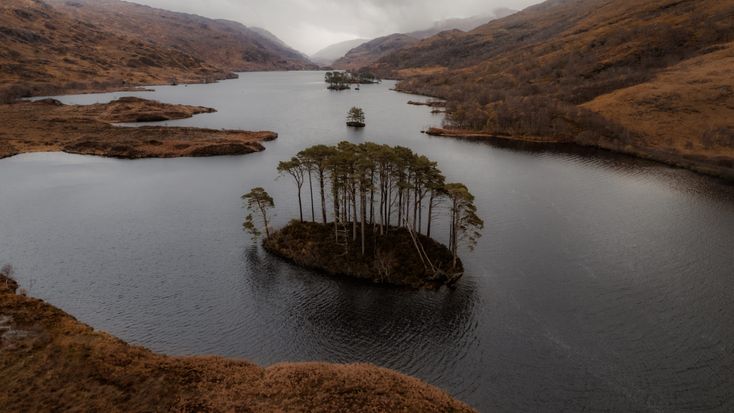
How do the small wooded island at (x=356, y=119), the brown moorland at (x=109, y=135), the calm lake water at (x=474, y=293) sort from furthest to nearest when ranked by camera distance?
1. the small wooded island at (x=356, y=119)
2. the brown moorland at (x=109, y=135)
3. the calm lake water at (x=474, y=293)

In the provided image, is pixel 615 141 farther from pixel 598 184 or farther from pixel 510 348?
pixel 510 348

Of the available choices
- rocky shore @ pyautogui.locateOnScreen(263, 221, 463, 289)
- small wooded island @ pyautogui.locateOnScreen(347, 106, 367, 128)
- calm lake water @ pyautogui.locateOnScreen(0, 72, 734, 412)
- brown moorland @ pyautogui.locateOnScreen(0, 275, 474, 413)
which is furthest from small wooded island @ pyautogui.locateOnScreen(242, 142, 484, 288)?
small wooded island @ pyautogui.locateOnScreen(347, 106, 367, 128)

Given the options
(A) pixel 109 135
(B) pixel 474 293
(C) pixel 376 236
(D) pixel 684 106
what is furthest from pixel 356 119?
(B) pixel 474 293

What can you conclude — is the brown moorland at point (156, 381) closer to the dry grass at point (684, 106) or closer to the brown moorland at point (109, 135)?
the brown moorland at point (109, 135)

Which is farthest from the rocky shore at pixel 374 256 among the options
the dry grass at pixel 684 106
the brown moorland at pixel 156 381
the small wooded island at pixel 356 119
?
the small wooded island at pixel 356 119

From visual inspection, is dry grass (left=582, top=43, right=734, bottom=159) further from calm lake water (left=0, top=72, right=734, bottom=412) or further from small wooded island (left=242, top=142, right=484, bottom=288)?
small wooded island (left=242, top=142, right=484, bottom=288)
